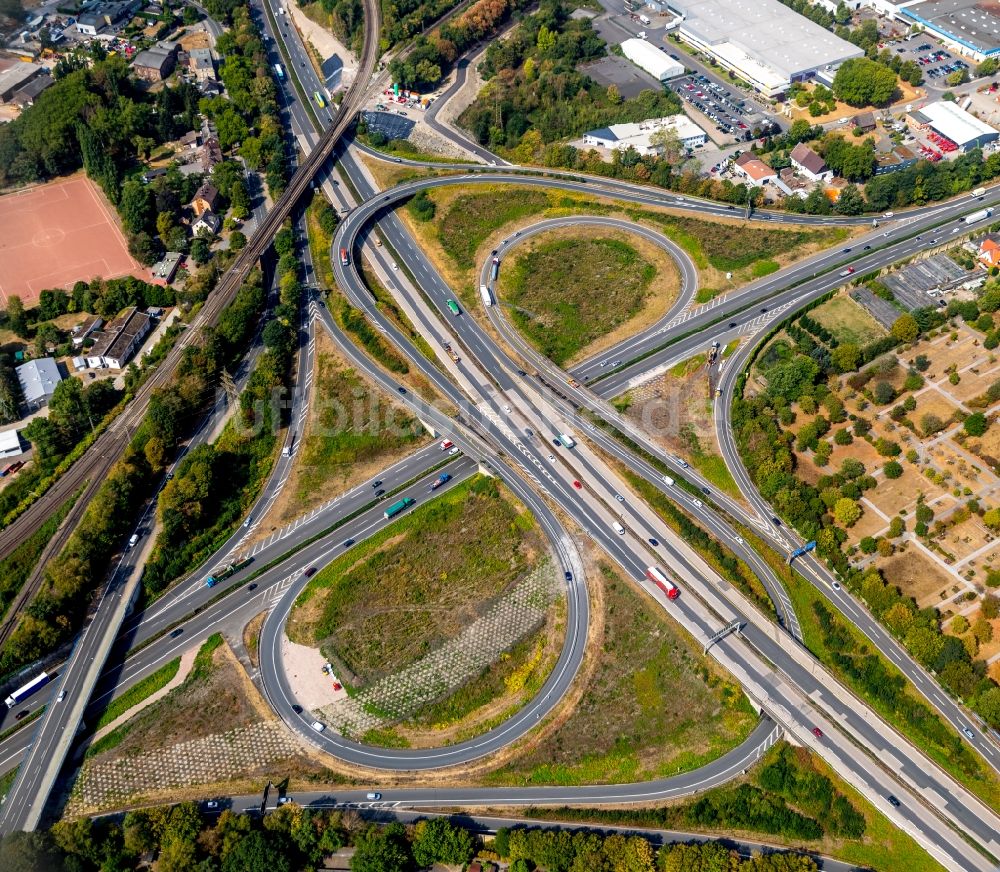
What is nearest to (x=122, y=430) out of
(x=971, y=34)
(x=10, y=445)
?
(x=10, y=445)

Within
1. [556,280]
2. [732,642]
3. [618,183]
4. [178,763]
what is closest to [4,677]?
[178,763]

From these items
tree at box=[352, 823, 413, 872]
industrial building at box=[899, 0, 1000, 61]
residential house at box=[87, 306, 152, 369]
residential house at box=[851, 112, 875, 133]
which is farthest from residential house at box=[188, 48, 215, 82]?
industrial building at box=[899, 0, 1000, 61]

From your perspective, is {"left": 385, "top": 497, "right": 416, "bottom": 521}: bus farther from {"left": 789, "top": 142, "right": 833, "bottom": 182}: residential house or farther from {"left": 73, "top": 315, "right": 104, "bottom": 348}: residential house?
{"left": 789, "top": 142, "right": 833, "bottom": 182}: residential house

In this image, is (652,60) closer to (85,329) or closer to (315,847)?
(85,329)

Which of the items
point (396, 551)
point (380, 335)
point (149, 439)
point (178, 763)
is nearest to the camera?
point (178, 763)

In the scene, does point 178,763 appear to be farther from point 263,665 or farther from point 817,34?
point 817,34

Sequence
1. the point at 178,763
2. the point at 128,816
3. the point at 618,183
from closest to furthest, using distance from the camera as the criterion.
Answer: the point at 128,816 → the point at 178,763 → the point at 618,183

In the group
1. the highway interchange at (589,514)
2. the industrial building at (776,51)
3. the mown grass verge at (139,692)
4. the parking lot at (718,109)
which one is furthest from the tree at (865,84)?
the mown grass verge at (139,692)
